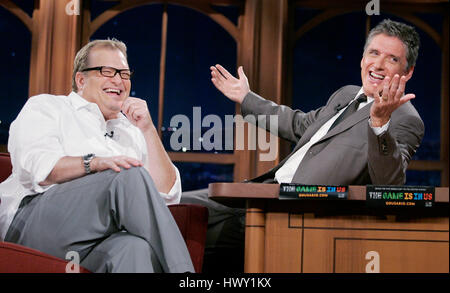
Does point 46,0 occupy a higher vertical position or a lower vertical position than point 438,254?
higher

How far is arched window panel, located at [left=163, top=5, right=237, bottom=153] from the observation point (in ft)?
10.3

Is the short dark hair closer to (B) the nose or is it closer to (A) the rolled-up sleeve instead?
(B) the nose

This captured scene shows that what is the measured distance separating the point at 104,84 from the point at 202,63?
1.04 meters

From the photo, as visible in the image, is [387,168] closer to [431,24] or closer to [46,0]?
[431,24]

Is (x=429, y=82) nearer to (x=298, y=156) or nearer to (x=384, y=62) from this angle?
(x=384, y=62)

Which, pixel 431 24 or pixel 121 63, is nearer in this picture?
pixel 121 63

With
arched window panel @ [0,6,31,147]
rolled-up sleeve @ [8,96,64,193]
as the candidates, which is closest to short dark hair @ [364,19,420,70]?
rolled-up sleeve @ [8,96,64,193]

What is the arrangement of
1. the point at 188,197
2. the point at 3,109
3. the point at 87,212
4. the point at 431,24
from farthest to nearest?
the point at 431,24 < the point at 3,109 < the point at 188,197 < the point at 87,212

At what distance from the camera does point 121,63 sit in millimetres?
2301

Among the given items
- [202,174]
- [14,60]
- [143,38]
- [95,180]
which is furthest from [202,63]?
[95,180]

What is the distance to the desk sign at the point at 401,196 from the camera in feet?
5.37

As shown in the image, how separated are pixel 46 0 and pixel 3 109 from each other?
58 centimetres

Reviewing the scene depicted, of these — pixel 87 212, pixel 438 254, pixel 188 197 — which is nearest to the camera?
pixel 438 254
